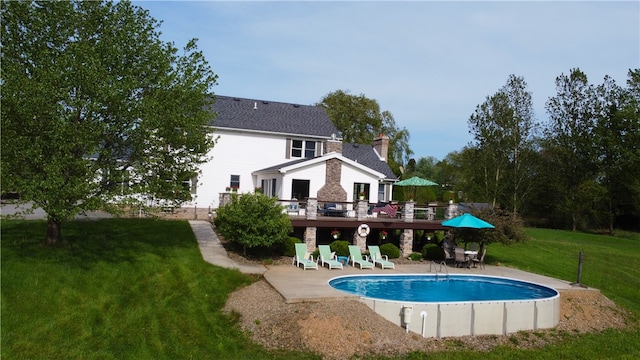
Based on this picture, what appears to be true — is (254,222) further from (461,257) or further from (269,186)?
(269,186)

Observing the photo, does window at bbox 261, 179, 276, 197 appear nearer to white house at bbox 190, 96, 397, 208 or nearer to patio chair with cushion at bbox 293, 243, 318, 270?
white house at bbox 190, 96, 397, 208

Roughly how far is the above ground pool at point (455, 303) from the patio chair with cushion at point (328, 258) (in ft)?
5.70

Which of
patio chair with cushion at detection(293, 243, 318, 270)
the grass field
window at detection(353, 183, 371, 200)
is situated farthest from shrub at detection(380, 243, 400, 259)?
the grass field

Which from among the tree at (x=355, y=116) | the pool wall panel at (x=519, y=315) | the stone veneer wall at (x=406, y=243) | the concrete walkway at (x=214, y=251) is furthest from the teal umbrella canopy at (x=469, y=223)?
the tree at (x=355, y=116)

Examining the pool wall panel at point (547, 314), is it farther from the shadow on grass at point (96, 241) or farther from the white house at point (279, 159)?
the white house at point (279, 159)

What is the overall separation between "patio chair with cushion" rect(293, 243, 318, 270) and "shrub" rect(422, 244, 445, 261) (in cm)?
631

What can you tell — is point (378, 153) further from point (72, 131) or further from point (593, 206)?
point (72, 131)

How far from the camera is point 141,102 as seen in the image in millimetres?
16062

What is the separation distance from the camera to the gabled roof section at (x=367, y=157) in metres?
37.3

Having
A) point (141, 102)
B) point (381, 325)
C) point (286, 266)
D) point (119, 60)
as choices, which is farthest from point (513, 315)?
point (119, 60)

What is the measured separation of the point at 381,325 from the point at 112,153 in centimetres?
1153

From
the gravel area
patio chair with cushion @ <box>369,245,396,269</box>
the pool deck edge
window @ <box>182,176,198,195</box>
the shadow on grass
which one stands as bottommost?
the gravel area

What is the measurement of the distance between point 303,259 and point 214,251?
376 cm

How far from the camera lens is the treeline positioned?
4294 cm
